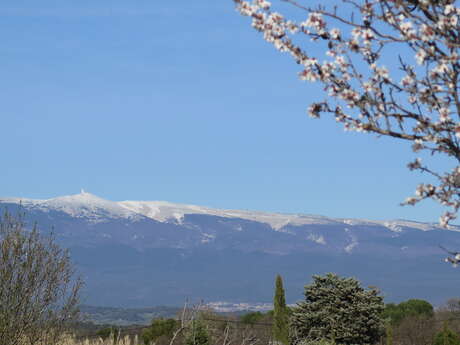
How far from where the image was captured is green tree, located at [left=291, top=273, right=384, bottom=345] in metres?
30.3

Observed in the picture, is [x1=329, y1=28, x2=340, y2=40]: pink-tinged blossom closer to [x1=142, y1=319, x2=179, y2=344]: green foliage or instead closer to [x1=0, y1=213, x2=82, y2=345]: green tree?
[x1=0, y1=213, x2=82, y2=345]: green tree

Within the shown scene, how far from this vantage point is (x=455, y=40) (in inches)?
289

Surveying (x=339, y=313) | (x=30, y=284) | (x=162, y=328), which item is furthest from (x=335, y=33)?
(x=162, y=328)

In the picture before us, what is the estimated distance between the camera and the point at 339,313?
99.9ft

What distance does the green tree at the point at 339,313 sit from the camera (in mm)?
30328

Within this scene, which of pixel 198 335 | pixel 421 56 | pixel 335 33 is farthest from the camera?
pixel 198 335

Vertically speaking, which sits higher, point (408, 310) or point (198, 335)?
point (198, 335)

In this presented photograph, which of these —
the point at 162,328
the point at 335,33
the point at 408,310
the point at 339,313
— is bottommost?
the point at 162,328

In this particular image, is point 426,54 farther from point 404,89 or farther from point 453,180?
point 453,180

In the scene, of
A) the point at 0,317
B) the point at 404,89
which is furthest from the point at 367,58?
the point at 0,317

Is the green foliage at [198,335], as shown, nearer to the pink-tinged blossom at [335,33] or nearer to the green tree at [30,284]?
the green tree at [30,284]

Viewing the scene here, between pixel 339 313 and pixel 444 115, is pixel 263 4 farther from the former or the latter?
pixel 339 313

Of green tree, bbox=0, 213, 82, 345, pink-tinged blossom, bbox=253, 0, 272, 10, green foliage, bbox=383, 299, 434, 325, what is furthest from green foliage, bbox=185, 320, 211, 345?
green foliage, bbox=383, 299, 434, 325

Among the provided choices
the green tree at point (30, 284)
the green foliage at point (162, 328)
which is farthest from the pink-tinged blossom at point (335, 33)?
the green foliage at point (162, 328)
